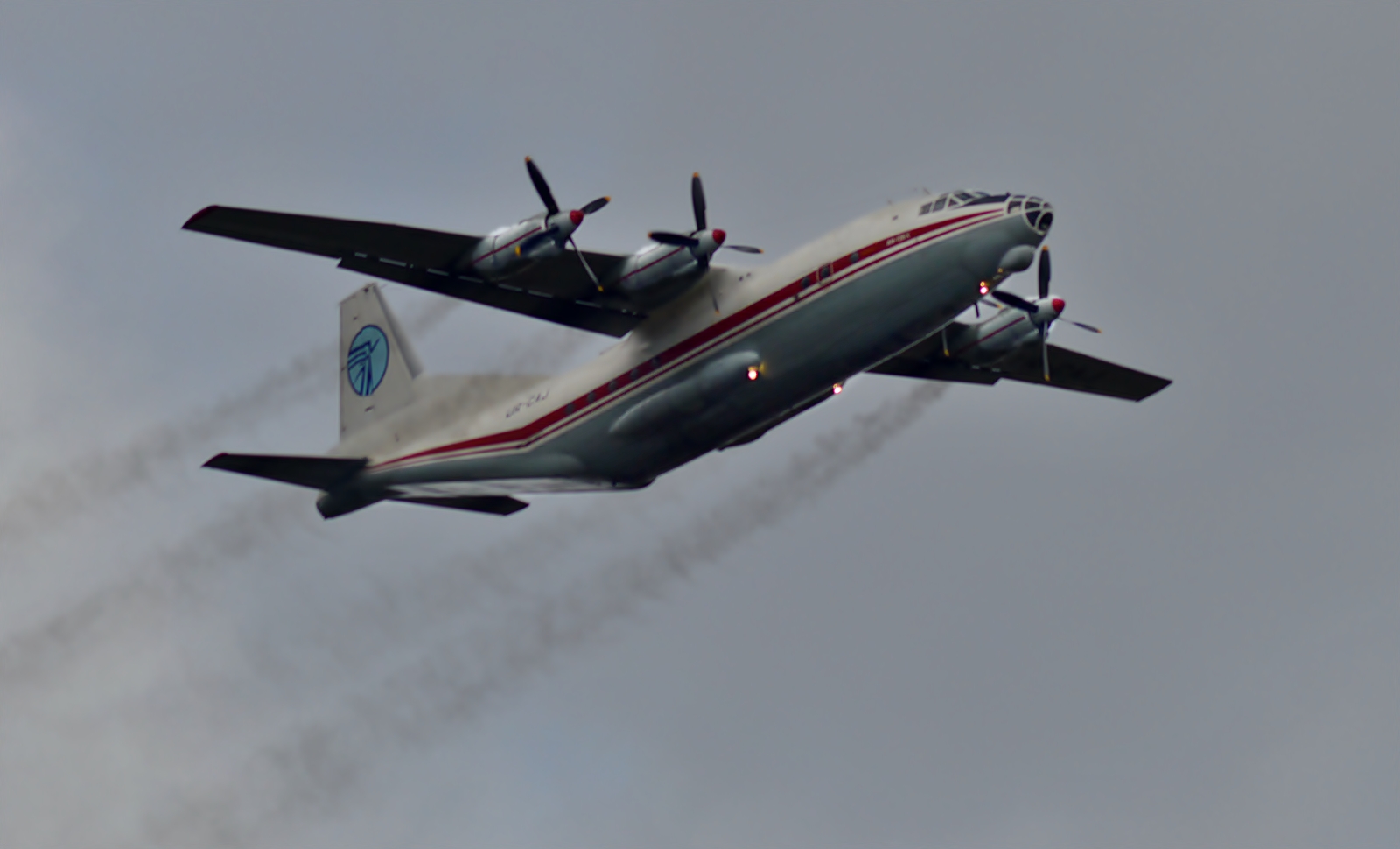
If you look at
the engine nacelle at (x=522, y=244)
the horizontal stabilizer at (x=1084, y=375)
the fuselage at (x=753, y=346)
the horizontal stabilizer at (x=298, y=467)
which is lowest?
the horizontal stabilizer at (x=1084, y=375)

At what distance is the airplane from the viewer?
33.5 meters

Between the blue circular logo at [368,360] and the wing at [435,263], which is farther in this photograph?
the blue circular logo at [368,360]

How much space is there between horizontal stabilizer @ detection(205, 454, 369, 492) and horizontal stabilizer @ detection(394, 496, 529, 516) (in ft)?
4.48

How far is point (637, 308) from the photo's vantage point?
36250 mm

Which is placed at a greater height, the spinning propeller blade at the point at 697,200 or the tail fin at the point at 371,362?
the spinning propeller blade at the point at 697,200

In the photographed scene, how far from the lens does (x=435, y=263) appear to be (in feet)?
116

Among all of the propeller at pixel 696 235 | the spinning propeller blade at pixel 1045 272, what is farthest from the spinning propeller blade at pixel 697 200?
the spinning propeller blade at pixel 1045 272

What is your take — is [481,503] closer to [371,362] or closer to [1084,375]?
[371,362]

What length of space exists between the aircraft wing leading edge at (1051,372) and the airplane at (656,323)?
1.51 ft

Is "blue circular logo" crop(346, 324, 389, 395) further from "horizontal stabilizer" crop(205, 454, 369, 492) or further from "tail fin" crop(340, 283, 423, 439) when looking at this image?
"horizontal stabilizer" crop(205, 454, 369, 492)

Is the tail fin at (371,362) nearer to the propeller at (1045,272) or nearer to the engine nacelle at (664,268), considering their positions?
the engine nacelle at (664,268)

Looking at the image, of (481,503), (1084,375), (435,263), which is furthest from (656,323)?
(1084,375)

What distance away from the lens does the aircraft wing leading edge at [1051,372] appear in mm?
40938

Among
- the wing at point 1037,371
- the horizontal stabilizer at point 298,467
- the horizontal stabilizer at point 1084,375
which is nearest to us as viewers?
the horizontal stabilizer at point 298,467
